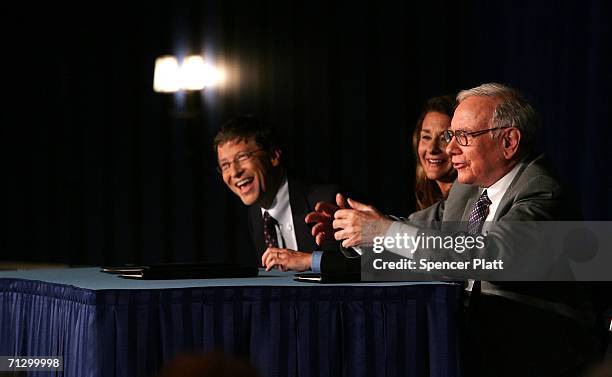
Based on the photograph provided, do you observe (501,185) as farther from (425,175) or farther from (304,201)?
(304,201)

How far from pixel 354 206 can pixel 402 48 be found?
3.05 meters

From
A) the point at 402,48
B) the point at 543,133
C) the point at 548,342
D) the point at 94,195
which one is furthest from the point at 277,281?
the point at 94,195

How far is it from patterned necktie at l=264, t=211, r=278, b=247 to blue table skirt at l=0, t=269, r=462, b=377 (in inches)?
53.4

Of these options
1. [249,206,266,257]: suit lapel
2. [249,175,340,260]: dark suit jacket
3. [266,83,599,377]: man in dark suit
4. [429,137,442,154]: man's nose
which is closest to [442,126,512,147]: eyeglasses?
[266,83,599,377]: man in dark suit

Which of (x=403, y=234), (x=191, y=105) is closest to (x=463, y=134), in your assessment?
(x=403, y=234)

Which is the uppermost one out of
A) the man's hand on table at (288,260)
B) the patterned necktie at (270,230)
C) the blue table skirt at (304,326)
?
the patterned necktie at (270,230)

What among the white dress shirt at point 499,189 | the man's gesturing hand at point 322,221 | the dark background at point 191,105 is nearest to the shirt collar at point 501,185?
the white dress shirt at point 499,189

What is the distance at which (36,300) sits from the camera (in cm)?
273

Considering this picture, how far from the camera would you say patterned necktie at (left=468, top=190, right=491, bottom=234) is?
2.71m

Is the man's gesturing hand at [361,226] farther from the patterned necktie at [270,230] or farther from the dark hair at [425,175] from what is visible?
the patterned necktie at [270,230]

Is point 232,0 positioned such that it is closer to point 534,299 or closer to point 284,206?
point 284,206

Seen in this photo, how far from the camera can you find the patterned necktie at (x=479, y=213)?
8.90 feet

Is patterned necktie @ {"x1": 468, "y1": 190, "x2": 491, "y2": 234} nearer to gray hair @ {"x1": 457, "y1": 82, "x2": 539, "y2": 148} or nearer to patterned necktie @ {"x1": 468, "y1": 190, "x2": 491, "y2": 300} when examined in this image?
patterned necktie @ {"x1": 468, "y1": 190, "x2": 491, "y2": 300}

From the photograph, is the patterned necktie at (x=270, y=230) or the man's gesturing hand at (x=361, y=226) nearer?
the man's gesturing hand at (x=361, y=226)
